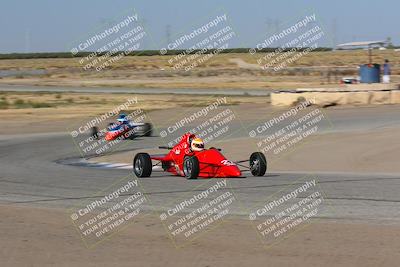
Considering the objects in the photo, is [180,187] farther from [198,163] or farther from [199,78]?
[199,78]

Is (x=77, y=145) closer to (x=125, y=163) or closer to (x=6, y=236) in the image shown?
(x=125, y=163)

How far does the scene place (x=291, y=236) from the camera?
9305 millimetres

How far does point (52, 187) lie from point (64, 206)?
2.62m

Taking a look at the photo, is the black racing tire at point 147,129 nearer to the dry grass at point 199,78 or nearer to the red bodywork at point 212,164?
the red bodywork at point 212,164

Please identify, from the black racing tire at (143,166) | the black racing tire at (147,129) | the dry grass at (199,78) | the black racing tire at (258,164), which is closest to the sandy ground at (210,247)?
the black racing tire at (258,164)

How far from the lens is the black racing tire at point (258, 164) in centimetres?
1555

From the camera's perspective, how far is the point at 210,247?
8773 mm

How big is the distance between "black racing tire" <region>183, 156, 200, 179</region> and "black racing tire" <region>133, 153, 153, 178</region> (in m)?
0.92

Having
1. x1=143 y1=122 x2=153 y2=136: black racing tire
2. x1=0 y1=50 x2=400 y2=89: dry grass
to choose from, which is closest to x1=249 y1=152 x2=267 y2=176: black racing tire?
x1=143 y1=122 x2=153 y2=136: black racing tire

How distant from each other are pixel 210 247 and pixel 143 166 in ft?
24.2

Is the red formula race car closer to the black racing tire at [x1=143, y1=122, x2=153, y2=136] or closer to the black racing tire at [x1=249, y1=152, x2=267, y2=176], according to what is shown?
the black racing tire at [x1=249, y1=152, x2=267, y2=176]

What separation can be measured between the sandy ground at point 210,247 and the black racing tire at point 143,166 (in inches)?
224

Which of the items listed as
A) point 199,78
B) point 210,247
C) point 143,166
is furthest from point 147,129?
point 199,78

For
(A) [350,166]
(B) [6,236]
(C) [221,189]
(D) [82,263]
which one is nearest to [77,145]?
(A) [350,166]
